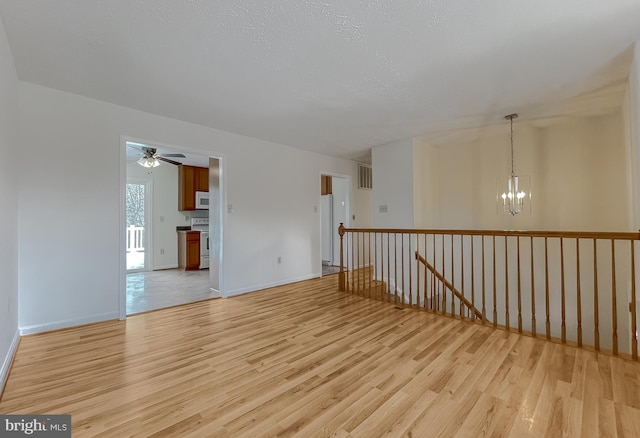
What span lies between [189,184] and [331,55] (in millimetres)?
5172

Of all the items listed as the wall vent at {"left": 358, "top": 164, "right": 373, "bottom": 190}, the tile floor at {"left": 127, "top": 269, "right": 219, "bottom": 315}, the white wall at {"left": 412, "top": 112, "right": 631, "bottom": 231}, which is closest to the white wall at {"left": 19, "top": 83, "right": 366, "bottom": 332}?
the tile floor at {"left": 127, "top": 269, "right": 219, "bottom": 315}

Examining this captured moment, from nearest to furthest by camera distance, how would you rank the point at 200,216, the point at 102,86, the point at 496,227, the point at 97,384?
the point at 97,384
the point at 102,86
the point at 496,227
the point at 200,216

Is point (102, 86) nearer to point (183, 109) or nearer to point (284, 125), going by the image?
point (183, 109)

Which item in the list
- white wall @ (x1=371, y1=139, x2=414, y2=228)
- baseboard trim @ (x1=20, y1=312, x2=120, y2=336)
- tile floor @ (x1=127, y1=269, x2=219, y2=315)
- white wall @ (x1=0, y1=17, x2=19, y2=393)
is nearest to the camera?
white wall @ (x1=0, y1=17, x2=19, y2=393)

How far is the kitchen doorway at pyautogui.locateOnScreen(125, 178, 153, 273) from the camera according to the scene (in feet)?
20.0

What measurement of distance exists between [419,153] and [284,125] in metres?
2.26

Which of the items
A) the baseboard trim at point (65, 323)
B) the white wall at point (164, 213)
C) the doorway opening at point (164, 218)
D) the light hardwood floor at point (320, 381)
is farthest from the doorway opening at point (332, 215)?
the baseboard trim at point (65, 323)

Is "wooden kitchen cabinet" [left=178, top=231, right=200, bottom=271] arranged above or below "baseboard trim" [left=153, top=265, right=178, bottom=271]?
above

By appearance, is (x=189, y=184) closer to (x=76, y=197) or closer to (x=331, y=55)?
(x=76, y=197)

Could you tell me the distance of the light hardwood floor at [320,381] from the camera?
1467mm

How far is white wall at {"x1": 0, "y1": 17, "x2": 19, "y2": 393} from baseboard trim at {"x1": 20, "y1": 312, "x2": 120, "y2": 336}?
165 mm

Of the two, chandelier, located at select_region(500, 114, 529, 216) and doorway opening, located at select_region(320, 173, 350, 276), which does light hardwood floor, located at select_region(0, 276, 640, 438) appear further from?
doorway opening, located at select_region(320, 173, 350, 276)

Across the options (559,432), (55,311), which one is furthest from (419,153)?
(55,311)

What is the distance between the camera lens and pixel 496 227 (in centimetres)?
448
